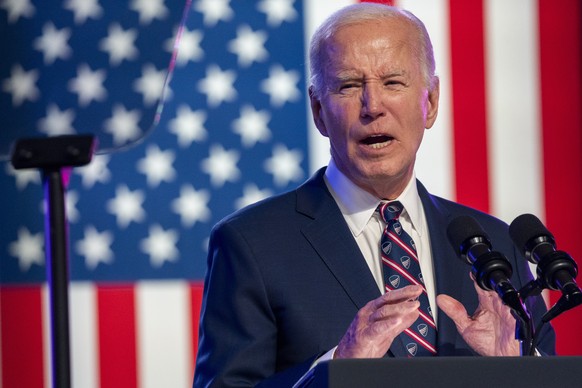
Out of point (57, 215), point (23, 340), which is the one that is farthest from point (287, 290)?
point (23, 340)

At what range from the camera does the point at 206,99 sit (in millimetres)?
2822

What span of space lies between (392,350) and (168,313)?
115cm

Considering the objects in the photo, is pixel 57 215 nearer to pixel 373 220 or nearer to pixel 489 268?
pixel 489 268

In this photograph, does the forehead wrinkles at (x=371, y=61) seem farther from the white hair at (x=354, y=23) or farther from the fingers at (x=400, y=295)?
the fingers at (x=400, y=295)

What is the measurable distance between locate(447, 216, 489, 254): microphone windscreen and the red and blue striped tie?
15.0 inches

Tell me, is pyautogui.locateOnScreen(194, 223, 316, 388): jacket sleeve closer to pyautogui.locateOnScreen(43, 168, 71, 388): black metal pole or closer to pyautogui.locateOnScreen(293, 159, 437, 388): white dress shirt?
pyautogui.locateOnScreen(293, 159, 437, 388): white dress shirt

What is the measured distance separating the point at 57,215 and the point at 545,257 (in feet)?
2.25

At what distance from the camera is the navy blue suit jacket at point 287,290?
1764mm

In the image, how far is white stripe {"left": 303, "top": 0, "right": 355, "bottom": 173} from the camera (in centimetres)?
283

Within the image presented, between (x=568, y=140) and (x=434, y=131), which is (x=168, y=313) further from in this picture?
(x=568, y=140)

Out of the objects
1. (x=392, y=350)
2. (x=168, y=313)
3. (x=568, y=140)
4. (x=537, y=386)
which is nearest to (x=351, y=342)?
(x=392, y=350)

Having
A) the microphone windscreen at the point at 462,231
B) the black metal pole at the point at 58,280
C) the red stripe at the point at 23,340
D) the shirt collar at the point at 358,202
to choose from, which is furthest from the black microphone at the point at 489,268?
the red stripe at the point at 23,340

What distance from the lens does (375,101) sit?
1876 mm

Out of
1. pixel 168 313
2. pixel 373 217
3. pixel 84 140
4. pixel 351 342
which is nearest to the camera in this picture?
pixel 84 140
